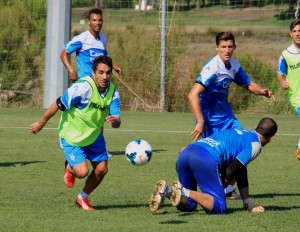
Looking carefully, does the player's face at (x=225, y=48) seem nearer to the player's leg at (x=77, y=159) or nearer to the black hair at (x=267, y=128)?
the black hair at (x=267, y=128)

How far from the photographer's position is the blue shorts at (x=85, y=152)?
9.02 m

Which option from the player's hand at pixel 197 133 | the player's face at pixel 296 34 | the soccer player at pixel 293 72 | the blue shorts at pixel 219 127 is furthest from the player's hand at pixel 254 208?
the player's face at pixel 296 34

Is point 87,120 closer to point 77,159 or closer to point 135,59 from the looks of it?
point 77,159

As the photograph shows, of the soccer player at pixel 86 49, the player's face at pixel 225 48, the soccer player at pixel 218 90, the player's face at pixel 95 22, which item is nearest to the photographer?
the soccer player at pixel 218 90

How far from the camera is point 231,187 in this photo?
9898mm

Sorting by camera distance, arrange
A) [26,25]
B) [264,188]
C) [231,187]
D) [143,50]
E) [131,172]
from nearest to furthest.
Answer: [231,187], [264,188], [131,172], [143,50], [26,25]

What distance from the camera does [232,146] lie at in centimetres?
867

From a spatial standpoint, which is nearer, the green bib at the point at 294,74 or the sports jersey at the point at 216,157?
the sports jersey at the point at 216,157

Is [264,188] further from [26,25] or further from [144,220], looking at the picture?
[26,25]

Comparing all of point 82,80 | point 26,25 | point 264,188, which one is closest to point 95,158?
point 82,80

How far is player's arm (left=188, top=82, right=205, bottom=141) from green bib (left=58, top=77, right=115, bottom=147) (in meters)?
0.83

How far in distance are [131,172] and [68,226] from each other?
4.19 m

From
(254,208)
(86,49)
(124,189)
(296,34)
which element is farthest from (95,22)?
(254,208)

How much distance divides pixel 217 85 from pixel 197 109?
60cm
